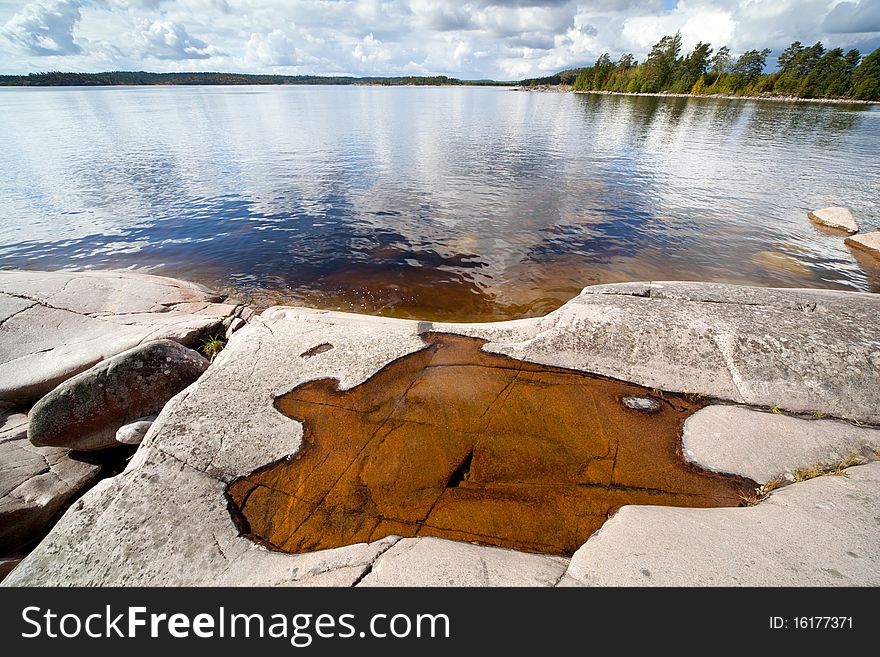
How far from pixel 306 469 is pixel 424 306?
590 cm

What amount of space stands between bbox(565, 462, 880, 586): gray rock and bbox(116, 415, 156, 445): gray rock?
4.76 m

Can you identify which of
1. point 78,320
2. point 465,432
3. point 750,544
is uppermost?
point 750,544

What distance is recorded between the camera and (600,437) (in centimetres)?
387

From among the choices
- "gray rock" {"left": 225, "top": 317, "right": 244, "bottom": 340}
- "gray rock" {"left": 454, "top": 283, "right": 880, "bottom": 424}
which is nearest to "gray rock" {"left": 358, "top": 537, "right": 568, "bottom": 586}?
"gray rock" {"left": 454, "top": 283, "right": 880, "bottom": 424}

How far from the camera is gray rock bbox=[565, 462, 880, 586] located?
2459mm

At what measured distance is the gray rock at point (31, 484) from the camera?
389cm

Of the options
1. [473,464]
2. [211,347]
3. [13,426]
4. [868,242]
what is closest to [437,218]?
[211,347]

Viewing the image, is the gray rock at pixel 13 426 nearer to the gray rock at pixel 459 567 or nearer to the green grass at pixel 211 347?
the green grass at pixel 211 347

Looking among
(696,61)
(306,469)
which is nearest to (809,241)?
(306,469)

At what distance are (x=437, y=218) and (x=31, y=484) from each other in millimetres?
12329

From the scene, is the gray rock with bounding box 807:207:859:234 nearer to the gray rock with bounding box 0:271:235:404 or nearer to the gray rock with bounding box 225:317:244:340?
the gray rock with bounding box 225:317:244:340

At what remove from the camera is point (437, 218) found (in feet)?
45.9

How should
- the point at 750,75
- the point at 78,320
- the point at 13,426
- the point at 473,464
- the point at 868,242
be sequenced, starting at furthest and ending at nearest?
the point at 750,75 → the point at 868,242 → the point at 78,320 → the point at 13,426 → the point at 473,464

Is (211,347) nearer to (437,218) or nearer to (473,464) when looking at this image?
(473,464)
